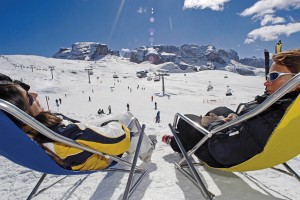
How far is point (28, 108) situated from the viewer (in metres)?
1.92

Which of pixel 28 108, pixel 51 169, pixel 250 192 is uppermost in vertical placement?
pixel 28 108

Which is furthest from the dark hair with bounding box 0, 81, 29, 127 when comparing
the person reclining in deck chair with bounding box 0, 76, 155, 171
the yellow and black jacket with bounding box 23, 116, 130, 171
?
the yellow and black jacket with bounding box 23, 116, 130, 171

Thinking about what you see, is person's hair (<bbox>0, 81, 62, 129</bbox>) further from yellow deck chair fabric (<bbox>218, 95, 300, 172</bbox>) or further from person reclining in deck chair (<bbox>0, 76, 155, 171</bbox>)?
yellow deck chair fabric (<bbox>218, 95, 300, 172</bbox>)

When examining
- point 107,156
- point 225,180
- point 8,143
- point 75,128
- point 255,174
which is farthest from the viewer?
point 255,174

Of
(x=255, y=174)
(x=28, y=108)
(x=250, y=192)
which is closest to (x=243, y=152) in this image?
(x=250, y=192)

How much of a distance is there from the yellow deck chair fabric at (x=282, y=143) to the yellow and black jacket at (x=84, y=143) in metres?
1.16

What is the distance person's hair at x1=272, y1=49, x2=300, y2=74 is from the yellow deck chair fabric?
573mm

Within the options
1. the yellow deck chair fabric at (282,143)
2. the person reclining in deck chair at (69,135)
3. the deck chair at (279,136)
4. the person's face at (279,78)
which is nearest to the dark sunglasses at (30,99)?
the person reclining in deck chair at (69,135)

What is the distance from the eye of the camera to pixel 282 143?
6.18 feet

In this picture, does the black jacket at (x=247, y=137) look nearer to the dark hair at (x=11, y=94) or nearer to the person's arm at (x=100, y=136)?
the person's arm at (x=100, y=136)

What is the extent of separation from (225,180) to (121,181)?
1.23 metres

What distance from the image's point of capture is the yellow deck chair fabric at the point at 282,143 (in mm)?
1698

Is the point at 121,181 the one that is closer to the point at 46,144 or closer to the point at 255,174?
the point at 46,144

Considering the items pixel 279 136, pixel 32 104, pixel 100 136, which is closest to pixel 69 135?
pixel 100 136
